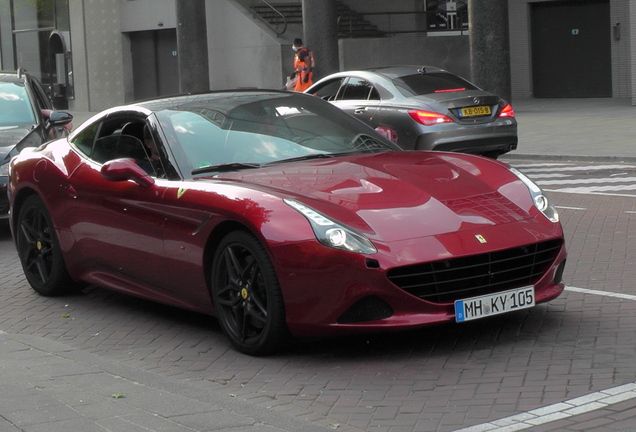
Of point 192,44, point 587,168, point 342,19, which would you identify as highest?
point 342,19

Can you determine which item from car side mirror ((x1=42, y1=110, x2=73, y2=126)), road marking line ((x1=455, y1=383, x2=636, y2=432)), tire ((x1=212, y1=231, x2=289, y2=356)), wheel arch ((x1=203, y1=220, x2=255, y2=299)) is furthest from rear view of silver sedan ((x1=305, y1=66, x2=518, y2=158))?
road marking line ((x1=455, y1=383, x2=636, y2=432))

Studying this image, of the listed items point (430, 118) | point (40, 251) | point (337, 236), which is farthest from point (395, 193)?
point (430, 118)

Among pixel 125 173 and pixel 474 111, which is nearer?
pixel 125 173

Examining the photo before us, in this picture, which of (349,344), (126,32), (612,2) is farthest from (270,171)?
(126,32)

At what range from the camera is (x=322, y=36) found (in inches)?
1083

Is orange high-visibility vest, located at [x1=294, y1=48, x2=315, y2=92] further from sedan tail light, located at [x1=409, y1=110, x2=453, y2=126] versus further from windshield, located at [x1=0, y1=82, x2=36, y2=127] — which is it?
windshield, located at [x1=0, y1=82, x2=36, y2=127]

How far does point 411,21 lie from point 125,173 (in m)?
29.1

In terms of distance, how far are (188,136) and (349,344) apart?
1.69 m

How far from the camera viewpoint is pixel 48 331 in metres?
7.01

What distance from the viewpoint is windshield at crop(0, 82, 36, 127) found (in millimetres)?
12258

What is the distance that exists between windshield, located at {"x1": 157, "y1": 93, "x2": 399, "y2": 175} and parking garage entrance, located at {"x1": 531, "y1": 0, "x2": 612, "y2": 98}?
24.0 meters

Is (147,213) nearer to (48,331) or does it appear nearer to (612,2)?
(48,331)

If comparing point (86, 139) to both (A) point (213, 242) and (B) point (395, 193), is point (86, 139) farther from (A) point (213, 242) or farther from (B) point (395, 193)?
(B) point (395, 193)

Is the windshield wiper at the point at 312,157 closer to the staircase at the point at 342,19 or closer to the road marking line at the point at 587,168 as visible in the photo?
the road marking line at the point at 587,168
